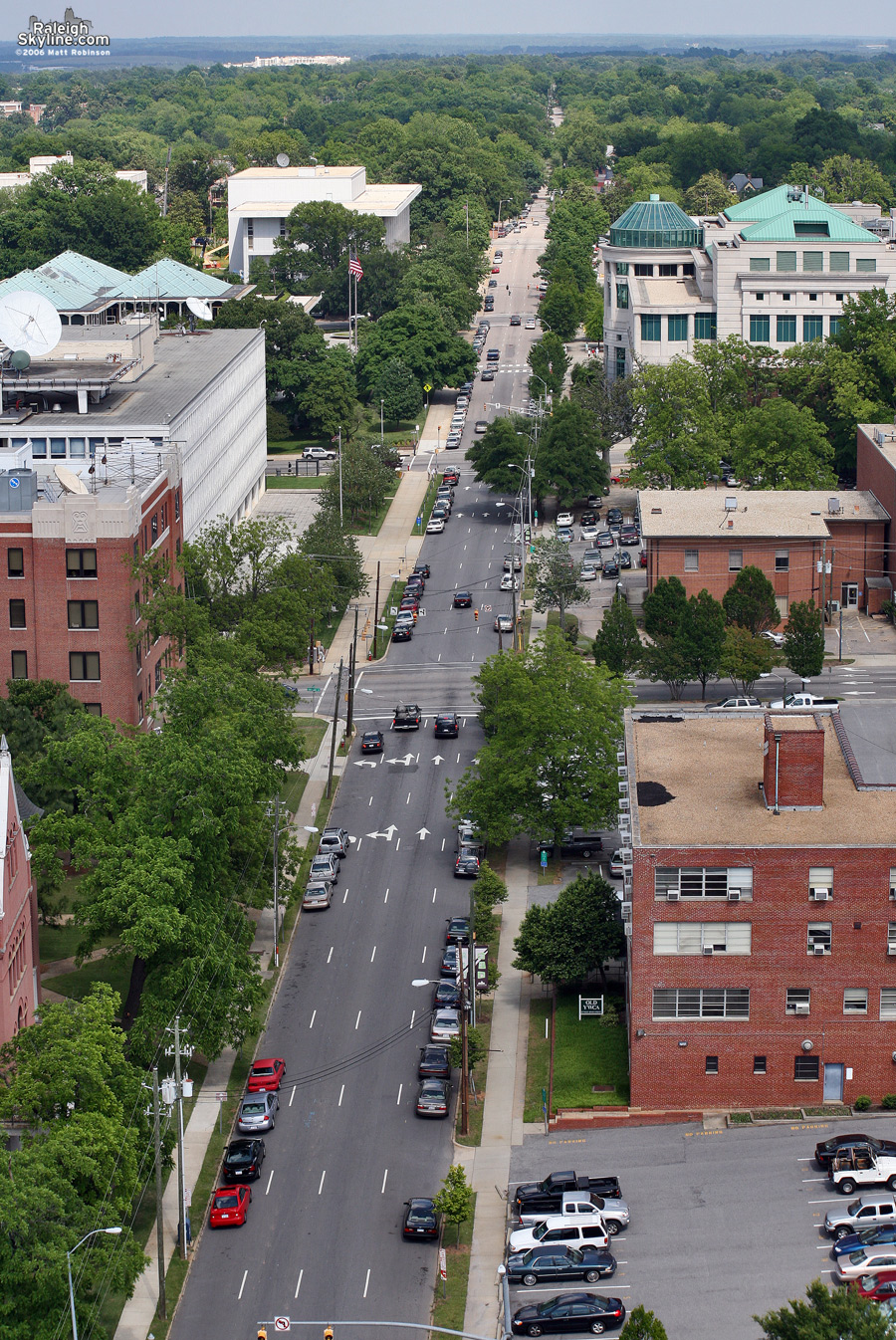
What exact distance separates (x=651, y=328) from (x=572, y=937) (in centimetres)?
11041

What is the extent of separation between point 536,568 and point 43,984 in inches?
2232

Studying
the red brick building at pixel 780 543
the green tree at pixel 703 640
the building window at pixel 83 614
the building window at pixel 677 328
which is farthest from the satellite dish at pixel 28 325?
the building window at pixel 677 328

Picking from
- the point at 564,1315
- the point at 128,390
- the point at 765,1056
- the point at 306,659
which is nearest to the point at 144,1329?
the point at 564,1315

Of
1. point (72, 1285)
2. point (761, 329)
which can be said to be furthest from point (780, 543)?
point (72, 1285)

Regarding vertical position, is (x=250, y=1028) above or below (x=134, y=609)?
below

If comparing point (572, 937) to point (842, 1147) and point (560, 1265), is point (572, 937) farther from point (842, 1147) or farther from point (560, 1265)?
point (560, 1265)

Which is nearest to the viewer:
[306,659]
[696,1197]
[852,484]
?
[696,1197]

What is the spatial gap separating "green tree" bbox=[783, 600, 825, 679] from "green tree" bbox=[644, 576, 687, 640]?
22.0 feet

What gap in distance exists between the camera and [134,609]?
9394cm

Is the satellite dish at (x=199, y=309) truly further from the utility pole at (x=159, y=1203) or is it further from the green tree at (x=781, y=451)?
the utility pole at (x=159, y=1203)

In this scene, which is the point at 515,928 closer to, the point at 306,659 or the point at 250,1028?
the point at 250,1028

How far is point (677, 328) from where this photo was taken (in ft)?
582

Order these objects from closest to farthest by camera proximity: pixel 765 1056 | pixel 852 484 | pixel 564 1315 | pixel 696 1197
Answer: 1. pixel 564 1315
2. pixel 696 1197
3. pixel 765 1056
4. pixel 852 484

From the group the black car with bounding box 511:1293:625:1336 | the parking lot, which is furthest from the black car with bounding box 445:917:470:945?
the black car with bounding box 511:1293:625:1336
